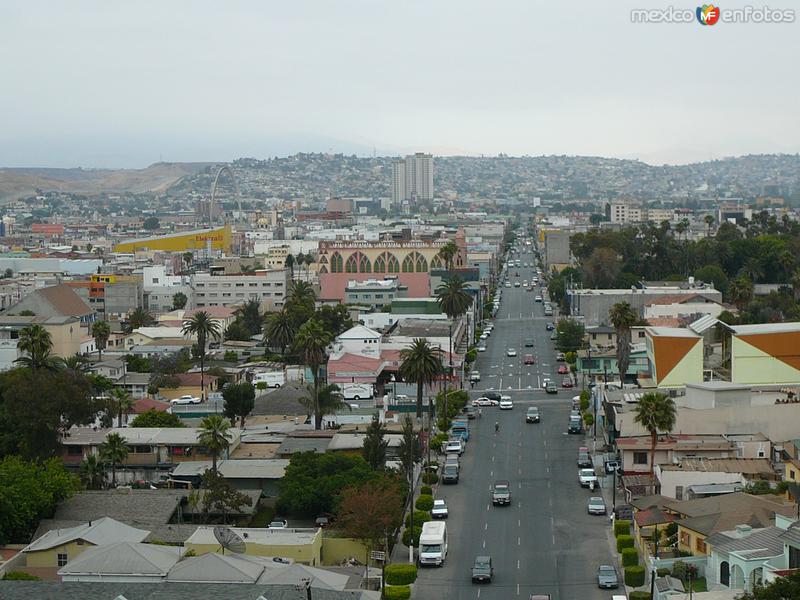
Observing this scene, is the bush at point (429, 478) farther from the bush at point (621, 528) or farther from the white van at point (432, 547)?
the bush at point (621, 528)

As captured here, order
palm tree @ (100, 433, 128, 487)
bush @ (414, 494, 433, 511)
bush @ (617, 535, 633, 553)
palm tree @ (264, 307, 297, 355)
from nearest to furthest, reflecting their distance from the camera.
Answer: bush @ (617, 535, 633, 553) < bush @ (414, 494, 433, 511) < palm tree @ (100, 433, 128, 487) < palm tree @ (264, 307, 297, 355)

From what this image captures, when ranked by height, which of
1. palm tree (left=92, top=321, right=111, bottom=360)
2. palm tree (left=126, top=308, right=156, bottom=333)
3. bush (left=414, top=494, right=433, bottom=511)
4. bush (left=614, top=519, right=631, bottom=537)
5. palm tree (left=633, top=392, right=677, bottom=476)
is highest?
palm tree (left=633, top=392, right=677, bottom=476)

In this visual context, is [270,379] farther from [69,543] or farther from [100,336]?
Result: [69,543]

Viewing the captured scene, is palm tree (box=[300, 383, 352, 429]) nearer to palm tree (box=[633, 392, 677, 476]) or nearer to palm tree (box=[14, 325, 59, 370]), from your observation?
palm tree (box=[14, 325, 59, 370])

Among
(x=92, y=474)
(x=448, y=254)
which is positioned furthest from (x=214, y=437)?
(x=448, y=254)

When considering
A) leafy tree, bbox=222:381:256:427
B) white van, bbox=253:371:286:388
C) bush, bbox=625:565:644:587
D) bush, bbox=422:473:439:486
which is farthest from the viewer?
white van, bbox=253:371:286:388

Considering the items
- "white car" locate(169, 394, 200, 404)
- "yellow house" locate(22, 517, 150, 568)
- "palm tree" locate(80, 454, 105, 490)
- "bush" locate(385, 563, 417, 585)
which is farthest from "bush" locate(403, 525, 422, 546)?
"white car" locate(169, 394, 200, 404)
